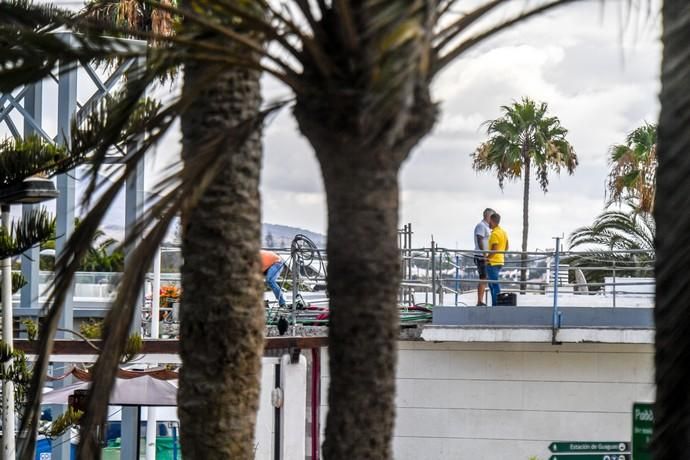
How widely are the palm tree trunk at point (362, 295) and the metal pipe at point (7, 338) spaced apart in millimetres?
6281

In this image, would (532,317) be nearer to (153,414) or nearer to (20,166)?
(153,414)

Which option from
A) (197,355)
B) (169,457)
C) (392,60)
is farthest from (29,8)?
(169,457)

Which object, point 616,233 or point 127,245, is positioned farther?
point 616,233

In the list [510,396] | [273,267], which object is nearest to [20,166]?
[273,267]

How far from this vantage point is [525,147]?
4131 centimetres

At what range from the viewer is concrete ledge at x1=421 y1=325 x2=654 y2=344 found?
19.1 m

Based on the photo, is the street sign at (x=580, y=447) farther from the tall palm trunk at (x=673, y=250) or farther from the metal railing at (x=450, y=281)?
the tall palm trunk at (x=673, y=250)

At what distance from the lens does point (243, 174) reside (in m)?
8.24

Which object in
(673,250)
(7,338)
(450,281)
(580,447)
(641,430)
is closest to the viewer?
(673,250)

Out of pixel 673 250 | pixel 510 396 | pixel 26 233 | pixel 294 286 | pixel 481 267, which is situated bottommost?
pixel 510 396

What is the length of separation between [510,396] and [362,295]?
44.2 feet

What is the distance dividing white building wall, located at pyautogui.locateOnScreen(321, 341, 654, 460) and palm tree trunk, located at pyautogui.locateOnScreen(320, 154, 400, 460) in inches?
516

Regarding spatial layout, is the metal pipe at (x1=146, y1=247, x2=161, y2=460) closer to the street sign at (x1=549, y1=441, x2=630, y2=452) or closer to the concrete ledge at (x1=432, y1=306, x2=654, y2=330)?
the concrete ledge at (x1=432, y1=306, x2=654, y2=330)

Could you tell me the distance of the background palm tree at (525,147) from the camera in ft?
135
